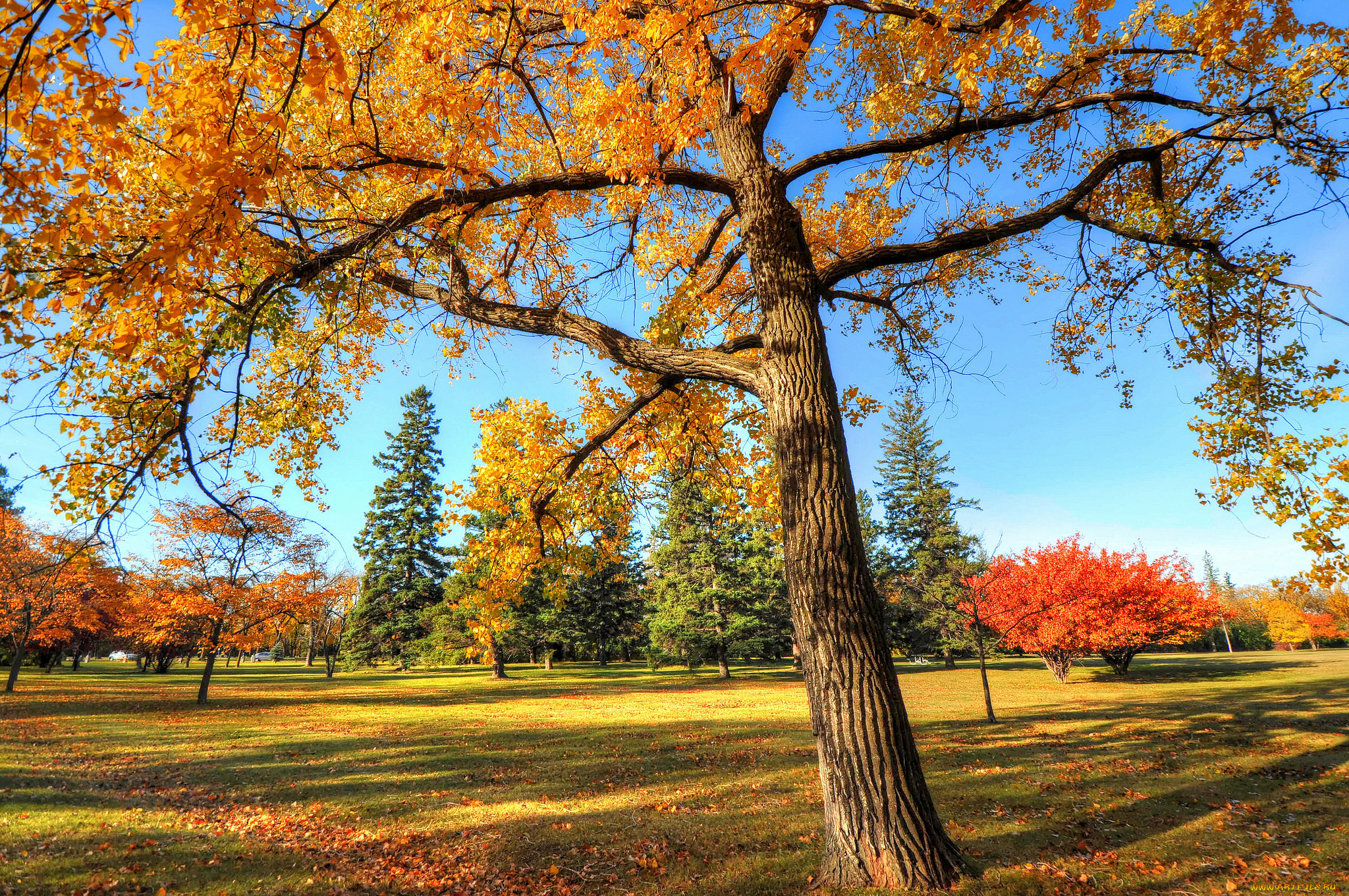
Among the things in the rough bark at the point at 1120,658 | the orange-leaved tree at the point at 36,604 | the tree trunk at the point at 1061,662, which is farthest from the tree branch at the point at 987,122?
the rough bark at the point at 1120,658

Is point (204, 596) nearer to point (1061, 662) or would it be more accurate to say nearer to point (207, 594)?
point (207, 594)

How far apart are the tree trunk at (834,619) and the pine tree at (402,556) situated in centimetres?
3093

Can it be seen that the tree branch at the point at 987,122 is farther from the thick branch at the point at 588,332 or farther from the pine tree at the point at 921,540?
the pine tree at the point at 921,540

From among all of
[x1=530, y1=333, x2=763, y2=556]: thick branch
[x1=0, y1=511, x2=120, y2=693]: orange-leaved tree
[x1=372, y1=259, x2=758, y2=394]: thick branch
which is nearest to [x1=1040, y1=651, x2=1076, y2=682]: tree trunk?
[x1=530, y1=333, x2=763, y2=556]: thick branch

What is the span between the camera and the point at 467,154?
430cm

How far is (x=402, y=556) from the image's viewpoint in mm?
31750

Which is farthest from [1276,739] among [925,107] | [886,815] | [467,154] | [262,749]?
[262,749]

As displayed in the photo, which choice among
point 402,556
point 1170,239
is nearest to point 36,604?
point 402,556

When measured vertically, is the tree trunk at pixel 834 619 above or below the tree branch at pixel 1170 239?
below

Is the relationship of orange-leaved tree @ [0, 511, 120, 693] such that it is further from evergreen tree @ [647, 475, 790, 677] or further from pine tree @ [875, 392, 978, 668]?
pine tree @ [875, 392, 978, 668]

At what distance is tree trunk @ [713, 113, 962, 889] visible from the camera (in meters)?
3.46

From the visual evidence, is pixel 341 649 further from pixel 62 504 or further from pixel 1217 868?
pixel 1217 868

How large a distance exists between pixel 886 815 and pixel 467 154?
5500 mm

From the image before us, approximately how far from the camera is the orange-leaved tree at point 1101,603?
19297 mm
